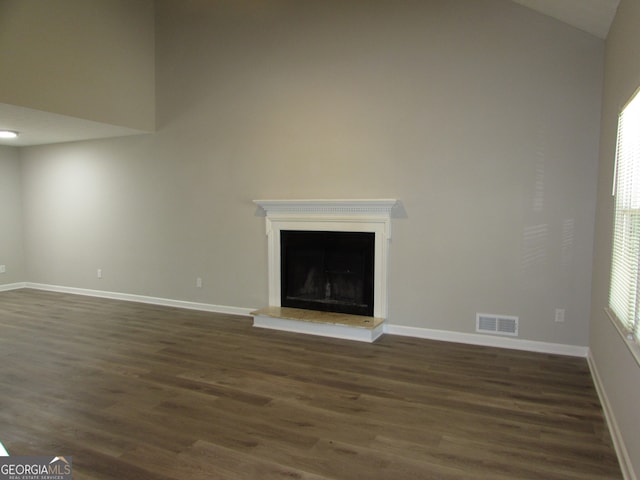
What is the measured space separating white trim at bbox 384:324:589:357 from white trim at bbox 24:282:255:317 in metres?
1.96

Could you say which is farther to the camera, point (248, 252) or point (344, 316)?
point (248, 252)

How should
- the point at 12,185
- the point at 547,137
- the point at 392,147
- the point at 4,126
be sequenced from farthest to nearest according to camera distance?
the point at 12,185 → the point at 4,126 → the point at 392,147 → the point at 547,137

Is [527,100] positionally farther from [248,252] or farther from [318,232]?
[248,252]

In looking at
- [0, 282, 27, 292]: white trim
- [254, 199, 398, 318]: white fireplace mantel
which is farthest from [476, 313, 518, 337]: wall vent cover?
[0, 282, 27, 292]: white trim

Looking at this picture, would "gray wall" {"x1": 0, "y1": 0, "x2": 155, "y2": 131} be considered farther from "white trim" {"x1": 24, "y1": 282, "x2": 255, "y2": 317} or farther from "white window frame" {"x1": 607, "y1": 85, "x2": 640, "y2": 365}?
"white window frame" {"x1": 607, "y1": 85, "x2": 640, "y2": 365}

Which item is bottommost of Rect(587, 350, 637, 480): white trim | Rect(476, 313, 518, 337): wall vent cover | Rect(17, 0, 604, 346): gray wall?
Rect(587, 350, 637, 480): white trim

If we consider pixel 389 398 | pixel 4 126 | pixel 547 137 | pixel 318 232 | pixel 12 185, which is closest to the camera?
pixel 389 398

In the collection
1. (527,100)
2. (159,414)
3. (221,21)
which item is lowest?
(159,414)

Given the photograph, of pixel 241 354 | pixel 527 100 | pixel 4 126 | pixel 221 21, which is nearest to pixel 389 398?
pixel 241 354

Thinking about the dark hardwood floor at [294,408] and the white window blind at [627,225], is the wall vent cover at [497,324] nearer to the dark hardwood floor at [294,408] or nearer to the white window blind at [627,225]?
the dark hardwood floor at [294,408]

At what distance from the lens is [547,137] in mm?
3764

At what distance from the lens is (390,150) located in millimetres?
4363

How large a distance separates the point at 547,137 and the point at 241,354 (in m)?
3.41

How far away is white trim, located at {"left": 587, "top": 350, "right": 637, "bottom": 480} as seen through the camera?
2.04 m
